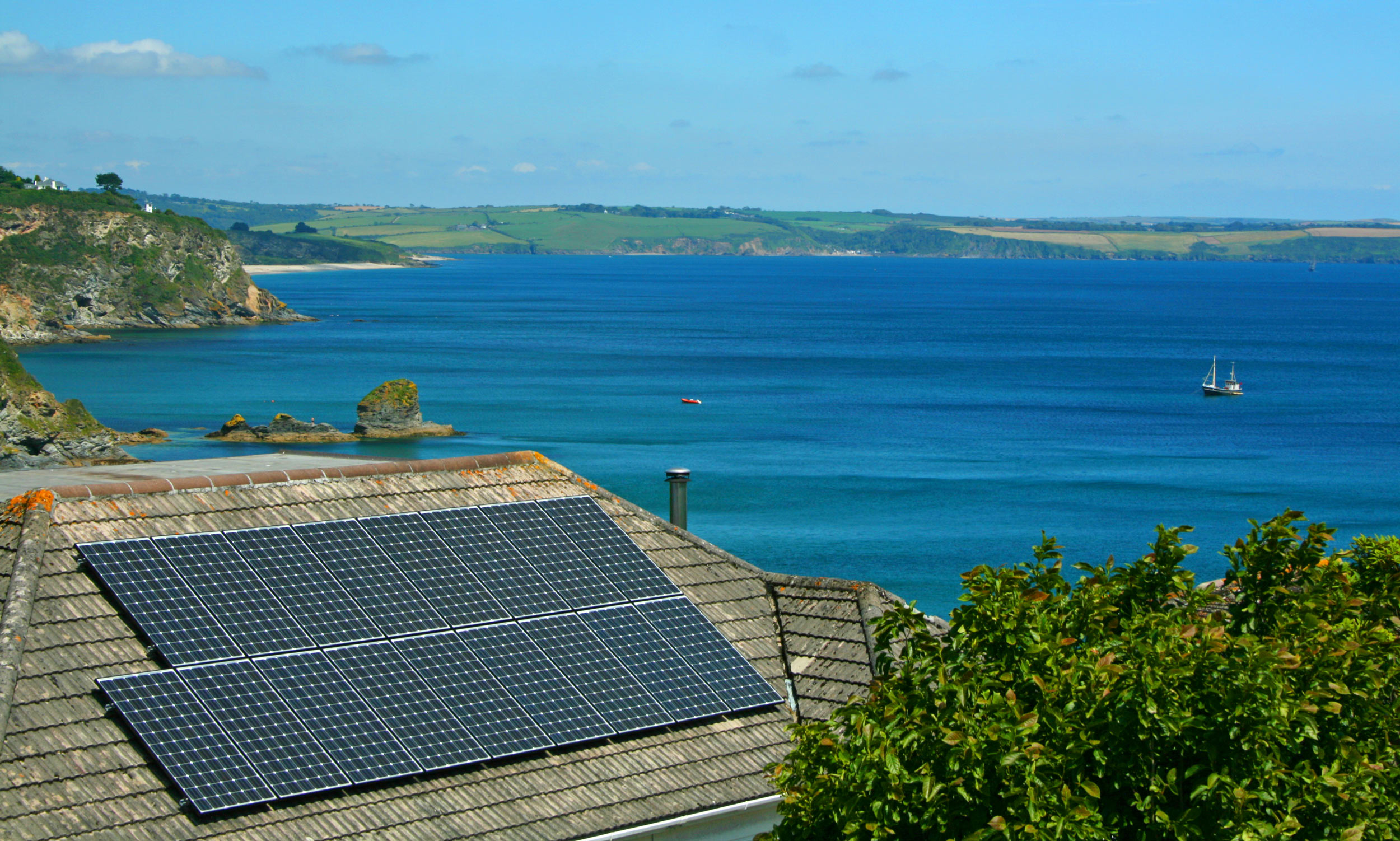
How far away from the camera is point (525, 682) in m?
12.4

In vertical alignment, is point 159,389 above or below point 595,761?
below

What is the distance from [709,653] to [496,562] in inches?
98.5

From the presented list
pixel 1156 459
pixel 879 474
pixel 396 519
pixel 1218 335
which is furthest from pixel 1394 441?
pixel 396 519

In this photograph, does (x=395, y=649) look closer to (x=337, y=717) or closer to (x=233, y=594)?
(x=337, y=717)

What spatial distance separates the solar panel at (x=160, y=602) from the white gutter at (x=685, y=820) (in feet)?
12.4

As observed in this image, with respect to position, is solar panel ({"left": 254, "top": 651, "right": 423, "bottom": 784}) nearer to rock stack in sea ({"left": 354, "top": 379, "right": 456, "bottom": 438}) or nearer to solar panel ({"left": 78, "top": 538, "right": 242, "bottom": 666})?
solar panel ({"left": 78, "top": 538, "right": 242, "bottom": 666})

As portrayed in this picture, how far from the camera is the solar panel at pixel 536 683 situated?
39.5ft

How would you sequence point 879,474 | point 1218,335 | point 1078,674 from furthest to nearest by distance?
point 1218,335 → point 879,474 → point 1078,674

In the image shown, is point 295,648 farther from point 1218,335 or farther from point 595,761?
point 1218,335

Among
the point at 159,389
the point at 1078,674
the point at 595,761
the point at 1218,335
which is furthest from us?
the point at 1218,335

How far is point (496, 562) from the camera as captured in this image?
1390cm

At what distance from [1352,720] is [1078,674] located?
1778mm

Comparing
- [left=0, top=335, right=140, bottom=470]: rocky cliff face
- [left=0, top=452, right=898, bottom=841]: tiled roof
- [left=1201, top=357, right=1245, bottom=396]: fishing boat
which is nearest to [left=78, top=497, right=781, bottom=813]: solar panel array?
[left=0, top=452, right=898, bottom=841]: tiled roof

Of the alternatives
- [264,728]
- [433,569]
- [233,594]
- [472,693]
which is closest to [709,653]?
[472,693]
